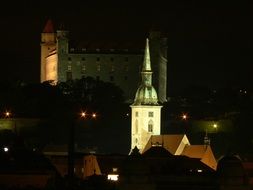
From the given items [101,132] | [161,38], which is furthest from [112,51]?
[101,132]

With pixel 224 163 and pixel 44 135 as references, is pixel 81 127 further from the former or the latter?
pixel 224 163

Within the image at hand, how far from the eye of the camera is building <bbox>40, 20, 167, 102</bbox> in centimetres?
15962

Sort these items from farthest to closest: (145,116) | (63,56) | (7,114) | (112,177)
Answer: (63,56) < (7,114) < (145,116) < (112,177)

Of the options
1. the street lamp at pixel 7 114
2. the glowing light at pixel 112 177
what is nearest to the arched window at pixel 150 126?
the street lamp at pixel 7 114

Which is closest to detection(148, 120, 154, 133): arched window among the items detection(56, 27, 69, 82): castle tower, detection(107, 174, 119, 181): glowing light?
detection(107, 174, 119, 181): glowing light

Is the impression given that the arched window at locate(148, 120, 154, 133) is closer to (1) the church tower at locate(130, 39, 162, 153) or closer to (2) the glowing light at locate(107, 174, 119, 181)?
(1) the church tower at locate(130, 39, 162, 153)

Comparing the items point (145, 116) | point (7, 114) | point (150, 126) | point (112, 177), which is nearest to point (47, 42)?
point (7, 114)

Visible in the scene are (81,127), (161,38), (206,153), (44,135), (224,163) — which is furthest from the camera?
(161,38)

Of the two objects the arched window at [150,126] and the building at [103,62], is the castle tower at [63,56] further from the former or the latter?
the arched window at [150,126]

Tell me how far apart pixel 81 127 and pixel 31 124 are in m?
4.10

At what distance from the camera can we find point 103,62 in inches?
6471

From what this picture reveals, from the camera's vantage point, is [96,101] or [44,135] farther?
[96,101]

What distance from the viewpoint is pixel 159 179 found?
215ft

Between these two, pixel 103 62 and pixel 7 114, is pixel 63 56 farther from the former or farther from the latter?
pixel 7 114
